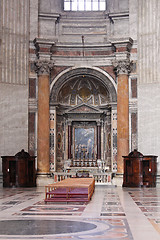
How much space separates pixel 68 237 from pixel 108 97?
18812mm

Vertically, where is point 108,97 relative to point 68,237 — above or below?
above

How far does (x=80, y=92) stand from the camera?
87.0 ft

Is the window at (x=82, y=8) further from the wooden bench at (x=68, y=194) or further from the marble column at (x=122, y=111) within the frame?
the wooden bench at (x=68, y=194)

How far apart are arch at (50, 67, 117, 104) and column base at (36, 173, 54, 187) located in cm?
422

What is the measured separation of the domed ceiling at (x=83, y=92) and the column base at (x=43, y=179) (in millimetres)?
4747

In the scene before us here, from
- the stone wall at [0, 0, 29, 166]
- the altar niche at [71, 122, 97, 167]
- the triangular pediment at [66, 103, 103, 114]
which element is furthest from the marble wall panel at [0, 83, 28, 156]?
the altar niche at [71, 122, 97, 167]

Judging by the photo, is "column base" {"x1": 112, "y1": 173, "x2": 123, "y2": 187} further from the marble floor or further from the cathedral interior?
the marble floor

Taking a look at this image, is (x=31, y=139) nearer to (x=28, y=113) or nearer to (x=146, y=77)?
(x=28, y=113)

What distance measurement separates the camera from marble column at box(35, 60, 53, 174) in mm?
23859

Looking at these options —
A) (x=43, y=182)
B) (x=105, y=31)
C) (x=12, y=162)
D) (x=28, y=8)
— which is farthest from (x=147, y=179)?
(x=28, y=8)

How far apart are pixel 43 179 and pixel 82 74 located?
21.7 ft

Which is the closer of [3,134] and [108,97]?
[3,134]

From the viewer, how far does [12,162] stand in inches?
882

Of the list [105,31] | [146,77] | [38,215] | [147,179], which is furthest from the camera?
[105,31]
